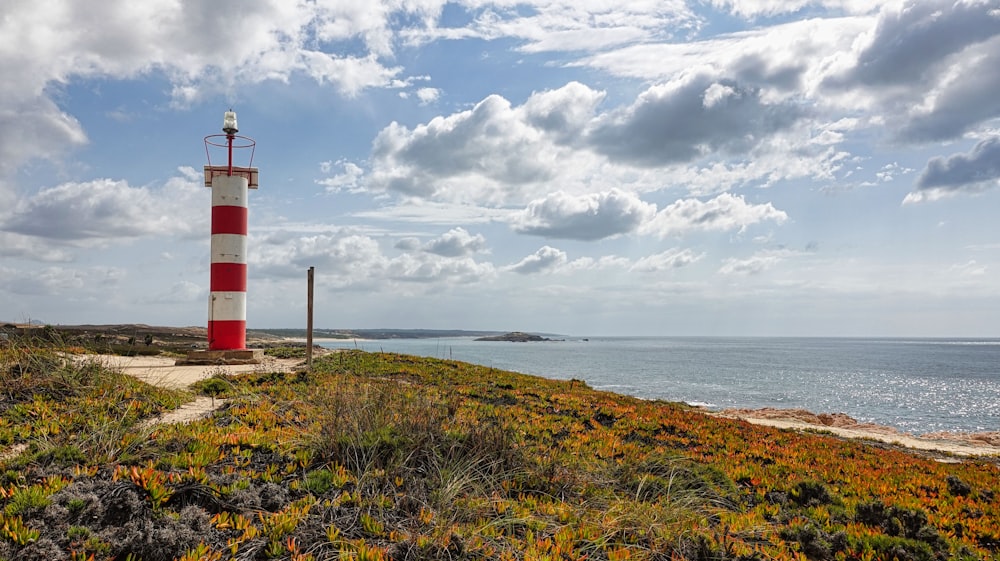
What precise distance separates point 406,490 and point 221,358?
15508mm

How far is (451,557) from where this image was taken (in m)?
4.52

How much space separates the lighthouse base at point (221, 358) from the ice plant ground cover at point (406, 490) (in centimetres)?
862

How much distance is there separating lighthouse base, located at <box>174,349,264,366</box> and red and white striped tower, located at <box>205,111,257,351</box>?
220mm

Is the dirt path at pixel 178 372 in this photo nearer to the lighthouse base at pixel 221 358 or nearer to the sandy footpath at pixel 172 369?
the sandy footpath at pixel 172 369

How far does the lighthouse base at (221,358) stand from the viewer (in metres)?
18.4

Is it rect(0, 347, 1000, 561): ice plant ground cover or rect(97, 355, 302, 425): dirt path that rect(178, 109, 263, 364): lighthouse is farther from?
rect(0, 347, 1000, 561): ice plant ground cover

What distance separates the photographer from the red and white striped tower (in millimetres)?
18938

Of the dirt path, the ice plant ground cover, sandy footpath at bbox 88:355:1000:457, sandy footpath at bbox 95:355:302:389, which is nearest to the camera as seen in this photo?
the ice plant ground cover

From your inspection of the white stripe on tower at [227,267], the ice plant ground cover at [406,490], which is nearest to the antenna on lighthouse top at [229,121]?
the white stripe on tower at [227,267]

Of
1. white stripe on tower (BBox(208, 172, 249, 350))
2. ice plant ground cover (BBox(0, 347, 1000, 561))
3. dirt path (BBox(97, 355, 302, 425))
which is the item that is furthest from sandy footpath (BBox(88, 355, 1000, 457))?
white stripe on tower (BBox(208, 172, 249, 350))

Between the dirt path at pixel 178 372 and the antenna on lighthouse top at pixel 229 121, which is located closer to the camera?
the dirt path at pixel 178 372

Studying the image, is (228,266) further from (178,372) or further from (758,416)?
(758,416)

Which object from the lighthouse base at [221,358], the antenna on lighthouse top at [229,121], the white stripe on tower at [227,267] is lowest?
the lighthouse base at [221,358]

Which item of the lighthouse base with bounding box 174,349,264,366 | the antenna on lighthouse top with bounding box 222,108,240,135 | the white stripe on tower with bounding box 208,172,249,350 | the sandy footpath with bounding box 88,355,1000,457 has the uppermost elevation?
the antenna on lighthouse top with bounding box 222,108,240,135
